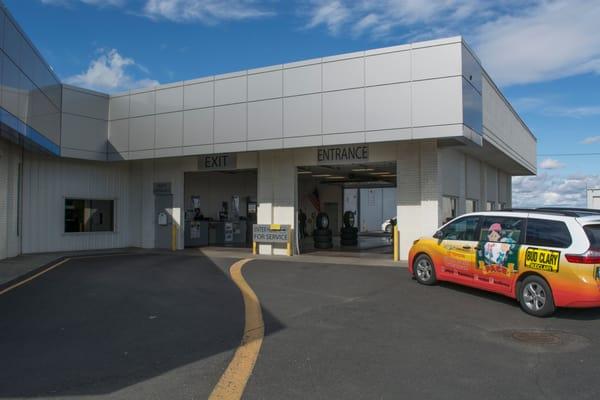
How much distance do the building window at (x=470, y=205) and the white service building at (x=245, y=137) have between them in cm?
24

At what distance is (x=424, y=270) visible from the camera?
10945 mm

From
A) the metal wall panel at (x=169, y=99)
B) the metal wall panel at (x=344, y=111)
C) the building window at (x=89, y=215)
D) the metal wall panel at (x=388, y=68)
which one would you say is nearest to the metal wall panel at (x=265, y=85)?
the metal wall panel at (x=344, y=111)

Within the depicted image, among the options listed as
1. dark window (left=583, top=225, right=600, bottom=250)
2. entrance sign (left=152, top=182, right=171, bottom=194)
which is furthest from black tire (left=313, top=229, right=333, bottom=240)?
dark window (left=583, top=225, right=600, bottom=250)

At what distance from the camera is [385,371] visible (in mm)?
5305

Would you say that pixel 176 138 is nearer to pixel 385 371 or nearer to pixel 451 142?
pixel 451 142

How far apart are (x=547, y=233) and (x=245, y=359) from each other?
546 cm

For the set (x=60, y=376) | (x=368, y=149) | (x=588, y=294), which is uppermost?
(x=368, y=149)

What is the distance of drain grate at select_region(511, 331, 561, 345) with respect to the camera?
258 inches

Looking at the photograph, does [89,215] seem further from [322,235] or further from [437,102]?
[437,102]

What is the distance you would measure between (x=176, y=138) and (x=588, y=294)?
14400 millimetres

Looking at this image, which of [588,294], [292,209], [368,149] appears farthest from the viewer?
[292,209]

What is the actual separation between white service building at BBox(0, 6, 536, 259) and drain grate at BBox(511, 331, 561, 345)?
293 inches

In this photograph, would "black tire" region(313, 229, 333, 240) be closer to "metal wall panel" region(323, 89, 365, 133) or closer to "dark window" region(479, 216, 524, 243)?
"metal wall panel" region(323, 89, 365, 133)

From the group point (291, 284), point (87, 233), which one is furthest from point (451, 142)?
point (87, 233)
